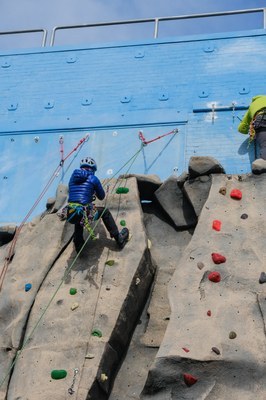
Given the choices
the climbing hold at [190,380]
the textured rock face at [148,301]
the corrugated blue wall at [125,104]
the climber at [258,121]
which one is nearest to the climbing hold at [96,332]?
the textured rock face at [148,301]

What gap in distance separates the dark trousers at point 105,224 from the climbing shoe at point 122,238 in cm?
5

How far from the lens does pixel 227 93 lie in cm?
1019

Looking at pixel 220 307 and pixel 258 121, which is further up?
pixel 258 121

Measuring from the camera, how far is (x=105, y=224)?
25.3ft

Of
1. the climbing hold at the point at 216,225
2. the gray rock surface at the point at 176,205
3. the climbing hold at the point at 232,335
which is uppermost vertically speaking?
the gray rock surface at the point at 176,205

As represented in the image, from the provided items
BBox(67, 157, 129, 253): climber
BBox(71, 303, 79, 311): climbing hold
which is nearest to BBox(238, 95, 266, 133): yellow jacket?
BBox(67, 157, 129, 253): climber

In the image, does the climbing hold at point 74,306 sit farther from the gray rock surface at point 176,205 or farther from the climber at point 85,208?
the gray rock surface at point 176,205

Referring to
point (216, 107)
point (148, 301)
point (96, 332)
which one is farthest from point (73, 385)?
point (216, 107)

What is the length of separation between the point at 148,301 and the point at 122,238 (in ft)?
2.14

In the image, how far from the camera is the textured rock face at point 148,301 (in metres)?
6.42

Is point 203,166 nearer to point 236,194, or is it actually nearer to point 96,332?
point 236,194

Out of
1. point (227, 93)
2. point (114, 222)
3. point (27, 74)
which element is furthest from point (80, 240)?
point (27, 74)

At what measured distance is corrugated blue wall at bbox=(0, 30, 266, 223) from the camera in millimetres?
9805

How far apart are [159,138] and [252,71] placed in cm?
161
